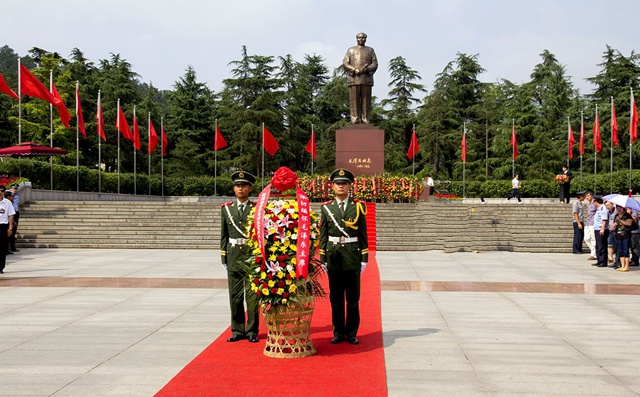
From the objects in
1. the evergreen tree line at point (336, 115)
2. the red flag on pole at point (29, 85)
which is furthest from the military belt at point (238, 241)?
the evergreen tree line at point (336, 115)

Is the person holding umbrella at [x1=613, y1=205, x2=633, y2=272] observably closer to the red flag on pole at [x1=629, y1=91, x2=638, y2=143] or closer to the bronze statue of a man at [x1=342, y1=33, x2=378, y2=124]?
the bronze statue of a man at [x1=342, y1=33, x2=378, y2=124]

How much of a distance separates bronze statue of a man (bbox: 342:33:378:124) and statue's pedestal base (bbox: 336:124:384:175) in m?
0.69

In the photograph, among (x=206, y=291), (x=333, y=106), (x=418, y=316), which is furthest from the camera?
(x=333, y=106)

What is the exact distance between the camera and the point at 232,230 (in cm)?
601

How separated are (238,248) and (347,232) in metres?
1.09

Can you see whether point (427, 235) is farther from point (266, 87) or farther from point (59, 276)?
point (266, 87)

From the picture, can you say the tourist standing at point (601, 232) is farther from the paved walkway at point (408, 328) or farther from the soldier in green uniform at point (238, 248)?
the soldier in green uniform at point (238, 248)

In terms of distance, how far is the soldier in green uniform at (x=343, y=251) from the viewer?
577cm

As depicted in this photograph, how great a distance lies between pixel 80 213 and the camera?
19.1 metres

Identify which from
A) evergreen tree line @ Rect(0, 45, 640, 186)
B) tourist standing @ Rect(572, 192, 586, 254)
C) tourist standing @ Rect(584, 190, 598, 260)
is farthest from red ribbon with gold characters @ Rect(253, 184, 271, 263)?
evergreen tree line @ Rect(0, 45, 640, 186)

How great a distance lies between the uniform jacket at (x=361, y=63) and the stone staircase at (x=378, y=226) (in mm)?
5379

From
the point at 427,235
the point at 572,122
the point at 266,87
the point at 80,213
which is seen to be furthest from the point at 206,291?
the point at 572,122

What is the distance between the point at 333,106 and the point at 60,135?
19558mm

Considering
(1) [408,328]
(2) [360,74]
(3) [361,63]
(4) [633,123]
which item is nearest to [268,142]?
(2) [360,74]
